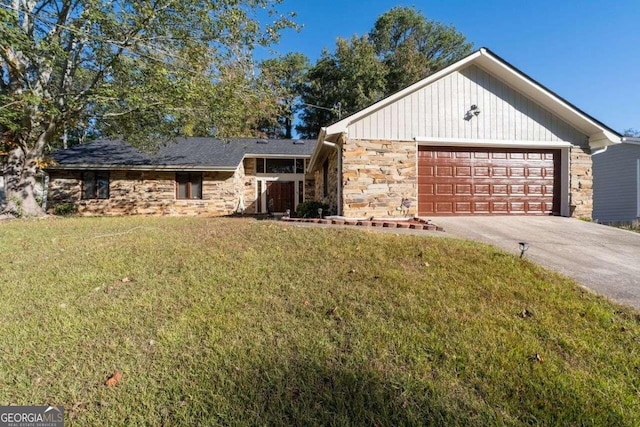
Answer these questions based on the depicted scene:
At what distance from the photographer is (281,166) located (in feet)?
64.1

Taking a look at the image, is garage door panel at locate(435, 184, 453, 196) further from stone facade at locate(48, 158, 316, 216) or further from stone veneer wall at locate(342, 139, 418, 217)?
stone facade at locate(48, 158, 316, 216)

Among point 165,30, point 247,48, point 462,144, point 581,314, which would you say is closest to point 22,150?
point 165,30

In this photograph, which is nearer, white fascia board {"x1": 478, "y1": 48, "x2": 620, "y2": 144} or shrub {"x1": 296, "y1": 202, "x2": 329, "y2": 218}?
white fascia board {"x1": 478, "y1": 48, "x2": 620, "y2": 144}

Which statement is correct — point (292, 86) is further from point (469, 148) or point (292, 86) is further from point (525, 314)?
point (525, 314)

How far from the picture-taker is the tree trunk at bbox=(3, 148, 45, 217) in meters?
11.5

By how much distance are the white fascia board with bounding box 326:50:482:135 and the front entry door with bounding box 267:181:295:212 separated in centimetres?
1056

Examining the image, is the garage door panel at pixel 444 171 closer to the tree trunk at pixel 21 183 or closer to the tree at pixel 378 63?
the tree trunk at pixel 21 183

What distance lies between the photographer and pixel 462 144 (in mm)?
9609

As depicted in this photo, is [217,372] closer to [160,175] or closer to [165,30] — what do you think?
[165,30]

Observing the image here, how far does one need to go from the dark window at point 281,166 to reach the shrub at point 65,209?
10.2 meters

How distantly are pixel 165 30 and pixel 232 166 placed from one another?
21.4 feet

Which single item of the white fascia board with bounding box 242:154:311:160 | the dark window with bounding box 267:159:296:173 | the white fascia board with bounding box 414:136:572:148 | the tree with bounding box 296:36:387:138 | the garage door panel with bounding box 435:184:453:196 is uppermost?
the tree with bounding box 296:36:387:138

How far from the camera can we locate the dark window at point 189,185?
16.7m

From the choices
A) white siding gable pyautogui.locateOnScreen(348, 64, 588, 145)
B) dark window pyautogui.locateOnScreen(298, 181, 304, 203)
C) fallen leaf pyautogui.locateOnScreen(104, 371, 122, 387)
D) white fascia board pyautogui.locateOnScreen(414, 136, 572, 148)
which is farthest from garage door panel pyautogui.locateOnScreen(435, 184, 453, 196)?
dark window pyautogui.locateOnScreen(298, 181, 304, 203)
